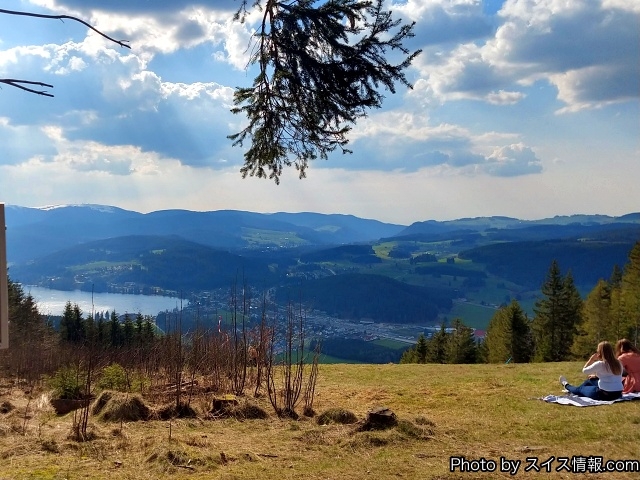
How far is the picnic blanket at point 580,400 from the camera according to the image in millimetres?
7754

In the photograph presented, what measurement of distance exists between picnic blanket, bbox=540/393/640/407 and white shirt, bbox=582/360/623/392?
0.16m

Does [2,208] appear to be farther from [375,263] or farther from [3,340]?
[375,263]

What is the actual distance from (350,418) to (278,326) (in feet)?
9.82

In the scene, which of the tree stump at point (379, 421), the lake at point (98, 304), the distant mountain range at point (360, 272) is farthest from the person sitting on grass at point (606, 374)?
the distant mountain range at point (360, 272)

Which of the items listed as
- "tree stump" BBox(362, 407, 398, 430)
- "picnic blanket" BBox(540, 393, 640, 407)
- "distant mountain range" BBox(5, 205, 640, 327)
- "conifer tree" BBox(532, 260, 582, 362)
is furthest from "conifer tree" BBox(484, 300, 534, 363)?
"distant mountain range" BBox(5, 205, 640, 327)

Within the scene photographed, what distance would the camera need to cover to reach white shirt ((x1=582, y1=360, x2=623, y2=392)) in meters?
7.86

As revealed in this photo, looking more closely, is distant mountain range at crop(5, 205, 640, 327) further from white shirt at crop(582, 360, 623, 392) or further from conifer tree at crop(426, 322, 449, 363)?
white shirt at crop(582, 360, 623, 392)

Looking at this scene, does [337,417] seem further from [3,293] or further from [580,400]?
[3,293]

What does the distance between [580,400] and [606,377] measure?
1.67 ft

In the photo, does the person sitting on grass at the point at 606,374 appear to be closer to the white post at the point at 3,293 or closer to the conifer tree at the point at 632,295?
the white post at the point at 3,293

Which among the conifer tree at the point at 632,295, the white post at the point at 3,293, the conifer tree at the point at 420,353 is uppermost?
the white post at the point at 3,293

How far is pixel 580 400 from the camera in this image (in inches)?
316

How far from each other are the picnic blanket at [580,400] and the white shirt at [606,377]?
0.16 metres

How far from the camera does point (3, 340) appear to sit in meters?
3.43
